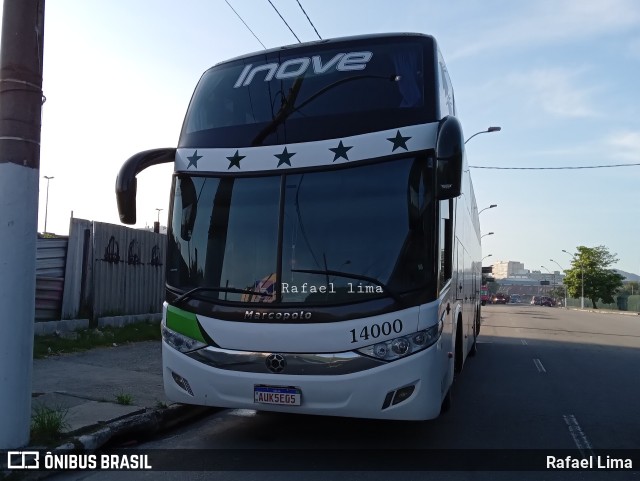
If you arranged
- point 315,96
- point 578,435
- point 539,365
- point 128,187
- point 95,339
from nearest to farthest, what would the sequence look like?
point 128,187 < point 315,96 < point 578,435 < point 95,339 < point 539,365

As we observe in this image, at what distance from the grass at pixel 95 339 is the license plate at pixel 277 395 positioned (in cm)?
563

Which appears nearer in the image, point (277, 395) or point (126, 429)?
point (277, 395)

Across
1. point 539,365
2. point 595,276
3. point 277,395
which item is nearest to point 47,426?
point 277,395

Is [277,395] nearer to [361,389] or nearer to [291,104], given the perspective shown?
[361,389]

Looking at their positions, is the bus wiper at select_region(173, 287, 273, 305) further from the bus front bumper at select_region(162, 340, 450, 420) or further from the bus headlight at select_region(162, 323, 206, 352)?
the bus front bumper at select_region(162, 340, 450, 420)

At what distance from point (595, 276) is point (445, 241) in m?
81.2

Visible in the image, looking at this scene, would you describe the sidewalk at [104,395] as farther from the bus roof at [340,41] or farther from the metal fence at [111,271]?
the bus roof at [340,41]

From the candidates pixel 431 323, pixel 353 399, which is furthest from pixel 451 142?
pixel 353 399

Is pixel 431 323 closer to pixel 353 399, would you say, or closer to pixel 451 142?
pixel 353 399

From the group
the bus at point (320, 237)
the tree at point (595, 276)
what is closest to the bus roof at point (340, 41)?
the bus at point (320, 237)

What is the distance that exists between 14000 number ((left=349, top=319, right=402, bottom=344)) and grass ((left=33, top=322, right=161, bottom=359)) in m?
6.44

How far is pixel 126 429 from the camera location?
6277 millimetres

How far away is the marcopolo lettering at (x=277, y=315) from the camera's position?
527 cm

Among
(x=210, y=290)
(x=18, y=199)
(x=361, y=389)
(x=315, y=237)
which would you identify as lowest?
(x=361, y=389)
